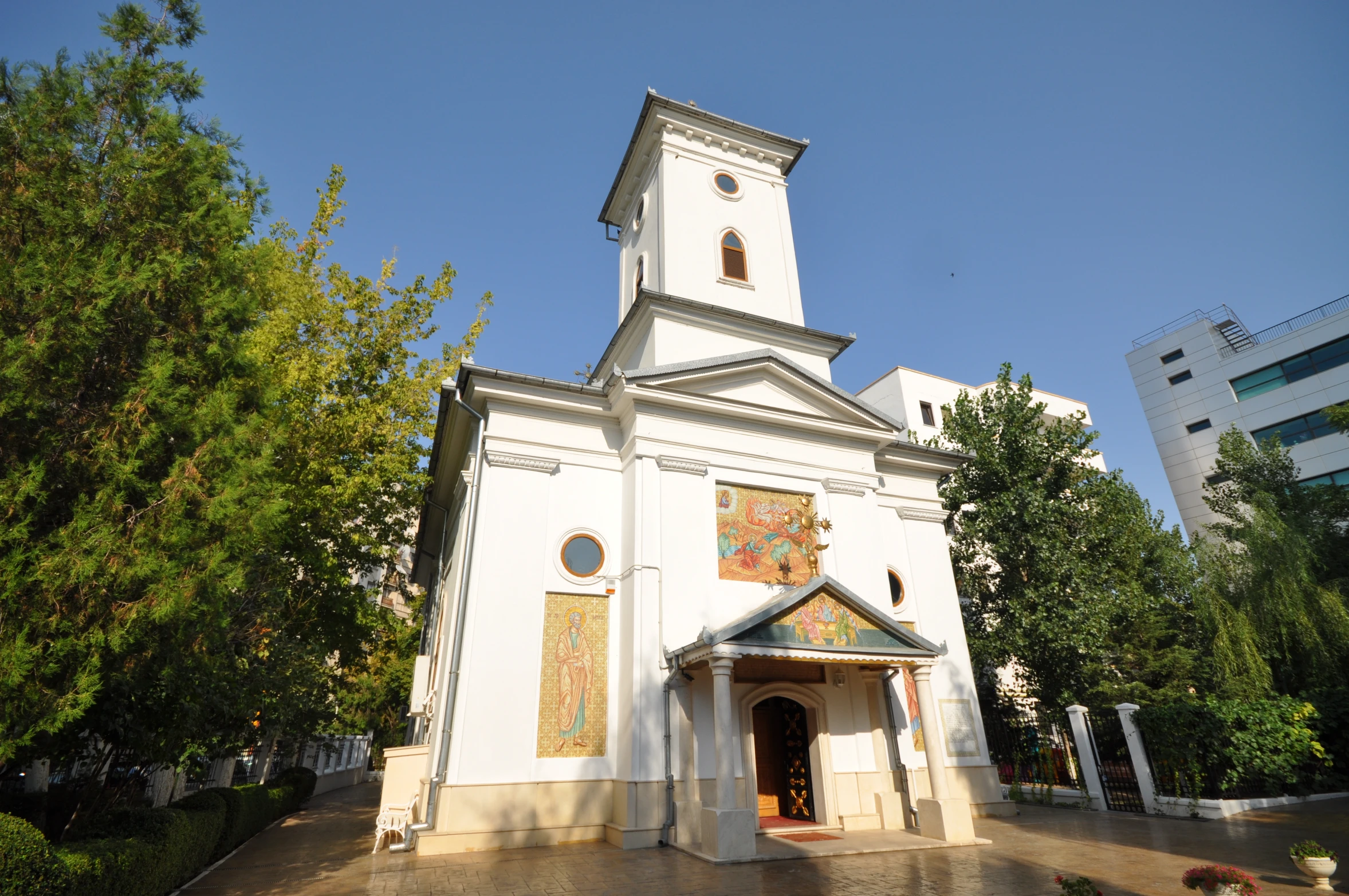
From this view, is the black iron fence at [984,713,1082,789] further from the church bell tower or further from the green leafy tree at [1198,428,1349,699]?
the church bell tower

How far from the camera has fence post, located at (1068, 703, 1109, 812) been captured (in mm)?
13961

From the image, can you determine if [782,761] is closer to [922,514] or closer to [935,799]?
[935,799]

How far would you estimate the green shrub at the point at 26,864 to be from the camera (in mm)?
4551

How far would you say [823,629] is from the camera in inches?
434

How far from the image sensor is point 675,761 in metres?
10.8

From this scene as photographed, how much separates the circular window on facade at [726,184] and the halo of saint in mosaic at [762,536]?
30.1 feet

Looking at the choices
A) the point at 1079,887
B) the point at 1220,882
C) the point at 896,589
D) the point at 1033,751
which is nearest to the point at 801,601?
the point at 896,589

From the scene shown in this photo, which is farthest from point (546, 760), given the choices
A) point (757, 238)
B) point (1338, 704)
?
point (1338, 704)

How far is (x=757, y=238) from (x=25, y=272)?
15.1m

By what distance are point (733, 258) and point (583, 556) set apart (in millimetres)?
9205

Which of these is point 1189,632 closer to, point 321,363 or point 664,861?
point 664,861

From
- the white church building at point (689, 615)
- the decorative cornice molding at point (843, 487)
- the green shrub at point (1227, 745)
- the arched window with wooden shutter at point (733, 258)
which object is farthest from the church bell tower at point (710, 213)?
the green shrub at point (1227, 745)

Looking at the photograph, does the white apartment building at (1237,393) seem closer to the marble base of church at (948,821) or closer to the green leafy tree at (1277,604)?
the green leafy tree at (1277,604)

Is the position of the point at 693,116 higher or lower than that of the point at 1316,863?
higher
